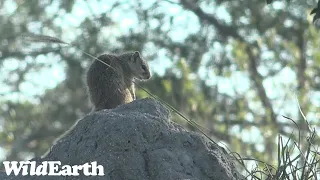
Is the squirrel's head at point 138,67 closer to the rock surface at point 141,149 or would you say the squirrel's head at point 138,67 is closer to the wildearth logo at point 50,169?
the rock surface at point 141,149

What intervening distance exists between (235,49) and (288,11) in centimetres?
243

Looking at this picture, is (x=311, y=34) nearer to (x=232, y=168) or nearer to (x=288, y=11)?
(x=288, y=11)

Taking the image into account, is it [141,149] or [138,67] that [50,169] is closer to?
[141,149]

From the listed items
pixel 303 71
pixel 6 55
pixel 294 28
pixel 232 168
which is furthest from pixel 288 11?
pixel 232 168

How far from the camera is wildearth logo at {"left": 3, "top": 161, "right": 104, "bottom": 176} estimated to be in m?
5.50

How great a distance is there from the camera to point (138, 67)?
976 centimetres

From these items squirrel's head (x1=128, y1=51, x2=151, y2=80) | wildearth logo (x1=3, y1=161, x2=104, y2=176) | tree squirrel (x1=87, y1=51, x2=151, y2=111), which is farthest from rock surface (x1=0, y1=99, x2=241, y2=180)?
squirrel's head (x1=128, y1=51, x2=151, y2=80)

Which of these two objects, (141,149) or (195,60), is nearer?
(141,149)

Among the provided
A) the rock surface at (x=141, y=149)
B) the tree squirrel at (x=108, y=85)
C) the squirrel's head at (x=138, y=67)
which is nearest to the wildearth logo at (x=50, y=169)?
the rock surface at (x=141, y=149)

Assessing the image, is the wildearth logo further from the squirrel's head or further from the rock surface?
the squirrel's head

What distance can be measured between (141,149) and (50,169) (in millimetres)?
607

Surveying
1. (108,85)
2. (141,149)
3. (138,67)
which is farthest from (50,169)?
(138,67)

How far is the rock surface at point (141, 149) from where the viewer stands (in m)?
5.54

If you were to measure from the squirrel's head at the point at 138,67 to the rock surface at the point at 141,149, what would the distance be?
3.59 m
